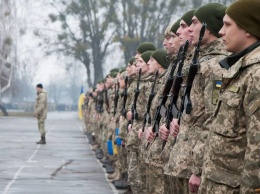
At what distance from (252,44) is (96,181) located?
8.12 meters

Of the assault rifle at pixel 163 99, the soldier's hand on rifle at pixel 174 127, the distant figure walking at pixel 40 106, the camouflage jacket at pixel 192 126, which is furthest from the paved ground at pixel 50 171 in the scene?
the camouflage jacket at pixel 192 126

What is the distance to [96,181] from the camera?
12148 millimetres

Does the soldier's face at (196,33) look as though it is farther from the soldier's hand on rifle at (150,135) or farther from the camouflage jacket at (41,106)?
the camouflage jacket at (41,106)

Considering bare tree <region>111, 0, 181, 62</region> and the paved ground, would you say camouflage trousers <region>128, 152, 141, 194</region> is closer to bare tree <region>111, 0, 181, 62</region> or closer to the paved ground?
the paved ground

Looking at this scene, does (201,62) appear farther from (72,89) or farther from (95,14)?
(72,89)

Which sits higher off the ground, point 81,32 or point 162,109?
point 81,32

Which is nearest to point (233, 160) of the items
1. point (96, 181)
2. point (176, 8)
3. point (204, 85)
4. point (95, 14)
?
point (204, 85)

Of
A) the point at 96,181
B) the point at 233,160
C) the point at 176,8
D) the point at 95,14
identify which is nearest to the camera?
the point at 233,160

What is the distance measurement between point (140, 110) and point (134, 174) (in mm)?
767

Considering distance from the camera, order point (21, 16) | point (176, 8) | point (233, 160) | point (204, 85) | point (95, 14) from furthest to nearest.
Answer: point (21, 16) → point (95, 14) → point (176, 8) → point (204, 85) → point (233, 160)

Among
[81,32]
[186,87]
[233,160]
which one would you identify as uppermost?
[81,32]

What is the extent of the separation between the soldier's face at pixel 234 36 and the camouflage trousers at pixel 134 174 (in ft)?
15.4

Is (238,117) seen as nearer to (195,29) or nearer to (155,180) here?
(195,29)

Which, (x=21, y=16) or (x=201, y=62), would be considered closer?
(x=201, y=62)
